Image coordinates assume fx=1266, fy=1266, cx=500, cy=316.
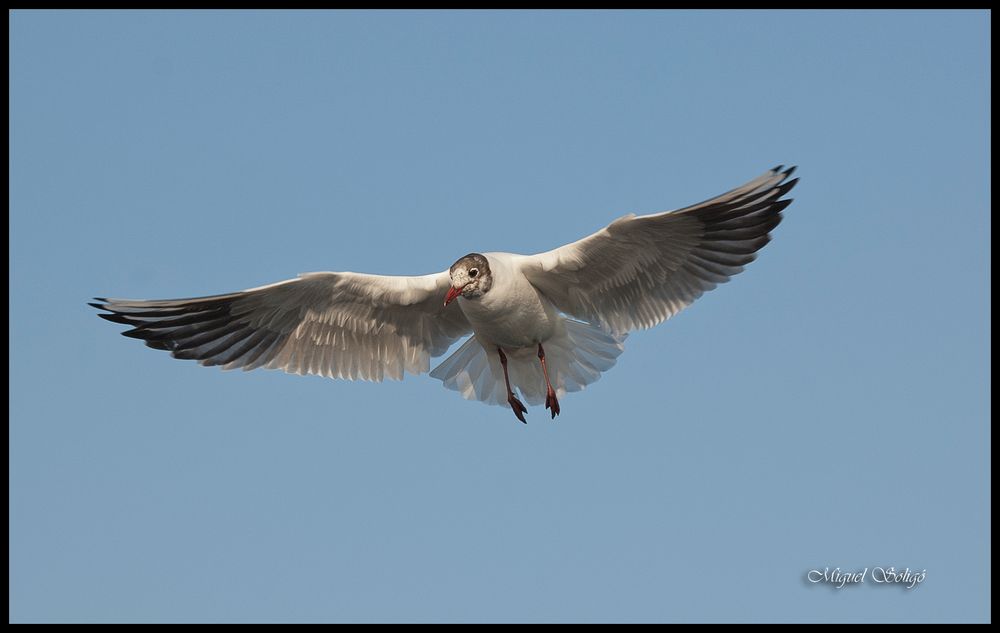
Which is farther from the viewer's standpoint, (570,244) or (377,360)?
(377,360)

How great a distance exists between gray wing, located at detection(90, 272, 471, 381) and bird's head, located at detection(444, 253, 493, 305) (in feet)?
1.53

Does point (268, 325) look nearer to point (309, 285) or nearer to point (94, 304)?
point (309, 285)

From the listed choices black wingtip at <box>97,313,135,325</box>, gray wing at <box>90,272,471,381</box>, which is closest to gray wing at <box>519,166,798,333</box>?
gray wing at <box>90,272,471,381</box>

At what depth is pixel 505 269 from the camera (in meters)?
9.68

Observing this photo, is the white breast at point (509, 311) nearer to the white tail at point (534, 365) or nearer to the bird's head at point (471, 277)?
the bird's head at point (471, 277)

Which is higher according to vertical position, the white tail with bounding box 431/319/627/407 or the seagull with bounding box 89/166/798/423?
the seagull with bounding box 89/166/798/423

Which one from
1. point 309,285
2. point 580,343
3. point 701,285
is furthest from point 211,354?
point 701,285

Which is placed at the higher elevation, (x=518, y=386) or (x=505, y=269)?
(x=505, y=269)

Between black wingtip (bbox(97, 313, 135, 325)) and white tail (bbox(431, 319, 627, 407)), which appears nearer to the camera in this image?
black wingtip (bbox(97, 313, 135, 325))

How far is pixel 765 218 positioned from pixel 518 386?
2609 mm

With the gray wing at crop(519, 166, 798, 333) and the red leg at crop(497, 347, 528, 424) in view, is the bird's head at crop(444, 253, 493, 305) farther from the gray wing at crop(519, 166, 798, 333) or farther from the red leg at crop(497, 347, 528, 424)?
the red leg at crop(497, 347, 528, 424)

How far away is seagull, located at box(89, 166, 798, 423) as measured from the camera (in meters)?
9.59

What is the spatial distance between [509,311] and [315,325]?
5.81ft

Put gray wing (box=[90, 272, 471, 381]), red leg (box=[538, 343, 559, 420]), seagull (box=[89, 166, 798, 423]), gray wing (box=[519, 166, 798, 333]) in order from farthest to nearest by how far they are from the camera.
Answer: red leg (box=[538, 343, 559, 420]) → gray wing (box=[90, 272, 471, 381]) → seagull (box=[89, 166, 798, 423]) → gray wing (box=[519, 166, 798, 333])
